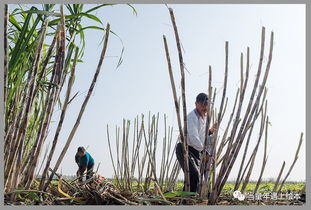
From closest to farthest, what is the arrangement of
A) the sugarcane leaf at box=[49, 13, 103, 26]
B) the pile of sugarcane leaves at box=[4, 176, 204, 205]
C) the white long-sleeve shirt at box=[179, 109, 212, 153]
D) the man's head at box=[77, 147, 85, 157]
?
the pile of sugarcane leaves at box=[4, 176, 204, 205] → the sugarcane leaf at box=[49, 13, 103, 26] → the white long-sleeve shirt at box=[179, 109, 212, 153] → the man's head at box=[77, 147, 85, 157]

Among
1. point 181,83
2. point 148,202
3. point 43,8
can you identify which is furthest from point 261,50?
point 43,8

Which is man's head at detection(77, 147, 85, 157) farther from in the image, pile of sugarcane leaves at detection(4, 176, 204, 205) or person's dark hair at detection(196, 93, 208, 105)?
pile of sugarcane leaves at detection(4, 176, 204, 205)

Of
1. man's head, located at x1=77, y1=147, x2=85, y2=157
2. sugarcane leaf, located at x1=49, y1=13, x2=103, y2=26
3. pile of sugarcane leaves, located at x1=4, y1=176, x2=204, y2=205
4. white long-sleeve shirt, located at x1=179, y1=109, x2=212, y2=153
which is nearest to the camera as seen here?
pile of sugarcane leaves, located at x1=4, y1=176, x2=204, y2=205

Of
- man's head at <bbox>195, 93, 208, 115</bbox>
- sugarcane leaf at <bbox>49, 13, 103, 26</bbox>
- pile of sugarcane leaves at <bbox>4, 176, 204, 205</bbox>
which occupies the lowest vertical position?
pile of sugarcane leaves at <bbox>4, 176, 204, 205</bbox>

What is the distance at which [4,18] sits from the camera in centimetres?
140

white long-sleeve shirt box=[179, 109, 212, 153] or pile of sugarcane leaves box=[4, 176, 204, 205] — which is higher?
white long-sleeve shirt box=[179, 109, 212, 153]

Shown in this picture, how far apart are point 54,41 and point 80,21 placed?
0.22 metres

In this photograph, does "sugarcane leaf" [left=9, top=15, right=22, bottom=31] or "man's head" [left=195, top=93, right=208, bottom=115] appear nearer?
"sugarcane leaf" [left=9, top=15, right=22, bottom=31]

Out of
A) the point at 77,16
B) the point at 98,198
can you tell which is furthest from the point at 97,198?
the point at 77,16

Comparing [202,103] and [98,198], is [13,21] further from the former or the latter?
[202,103]

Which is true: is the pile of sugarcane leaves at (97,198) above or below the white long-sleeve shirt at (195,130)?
below

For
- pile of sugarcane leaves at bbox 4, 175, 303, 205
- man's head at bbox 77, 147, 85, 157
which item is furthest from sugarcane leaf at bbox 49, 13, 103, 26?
man's head at bbox 77, 147, 85, 157

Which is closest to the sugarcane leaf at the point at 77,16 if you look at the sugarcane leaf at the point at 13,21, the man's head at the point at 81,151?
the sugarcane leaf at the point at 13,21

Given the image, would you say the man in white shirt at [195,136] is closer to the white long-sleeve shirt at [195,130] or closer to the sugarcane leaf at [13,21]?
the white long-sleeve shirt at [195,130]
